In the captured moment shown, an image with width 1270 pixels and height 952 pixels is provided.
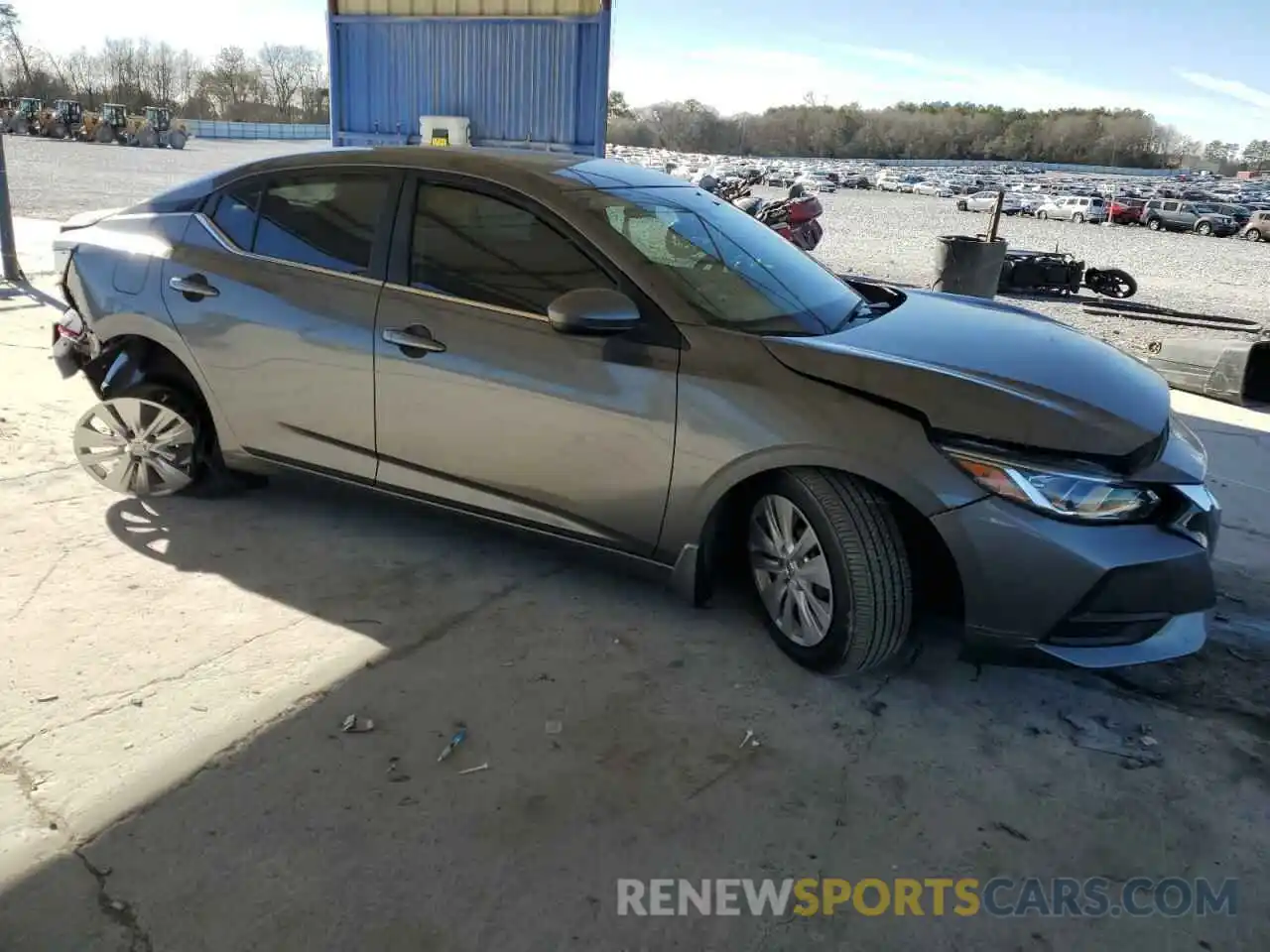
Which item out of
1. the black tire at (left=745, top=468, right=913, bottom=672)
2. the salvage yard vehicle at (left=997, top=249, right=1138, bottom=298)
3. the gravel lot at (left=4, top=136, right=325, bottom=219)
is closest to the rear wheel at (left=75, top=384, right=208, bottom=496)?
the black tire at (left=745, top=468, right=913, bottom=672)

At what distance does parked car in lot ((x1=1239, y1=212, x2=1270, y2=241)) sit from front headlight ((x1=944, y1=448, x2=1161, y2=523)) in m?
39.5

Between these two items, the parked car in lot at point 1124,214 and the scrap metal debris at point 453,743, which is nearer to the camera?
the scrap metal debris at point 453,743

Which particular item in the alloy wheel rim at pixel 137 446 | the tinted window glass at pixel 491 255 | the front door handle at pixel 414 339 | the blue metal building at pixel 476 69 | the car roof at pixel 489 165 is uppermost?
the blue metal building at pixel 476 69

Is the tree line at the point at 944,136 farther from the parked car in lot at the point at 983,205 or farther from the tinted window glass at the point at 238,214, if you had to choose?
the tinted window glass at the point at 238,214

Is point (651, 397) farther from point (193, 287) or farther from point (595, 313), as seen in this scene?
point (193, 287)

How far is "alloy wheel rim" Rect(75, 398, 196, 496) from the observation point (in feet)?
12.8

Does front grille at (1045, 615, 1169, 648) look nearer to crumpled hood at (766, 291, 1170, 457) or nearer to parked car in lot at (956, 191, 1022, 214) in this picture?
crumpled hood at (766, 291, 1170, 457)

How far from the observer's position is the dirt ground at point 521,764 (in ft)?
6.64

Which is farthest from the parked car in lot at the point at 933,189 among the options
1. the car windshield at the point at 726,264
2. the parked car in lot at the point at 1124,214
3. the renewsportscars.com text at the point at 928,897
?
the renewsportscars.com text at the point at 928,897

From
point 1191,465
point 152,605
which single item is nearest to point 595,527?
point 152,605

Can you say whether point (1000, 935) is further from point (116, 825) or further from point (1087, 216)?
point (1087, 216)

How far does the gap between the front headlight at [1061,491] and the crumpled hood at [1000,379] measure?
8 centimetres

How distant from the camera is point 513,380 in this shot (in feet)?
10.2

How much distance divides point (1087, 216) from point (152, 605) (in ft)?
151
